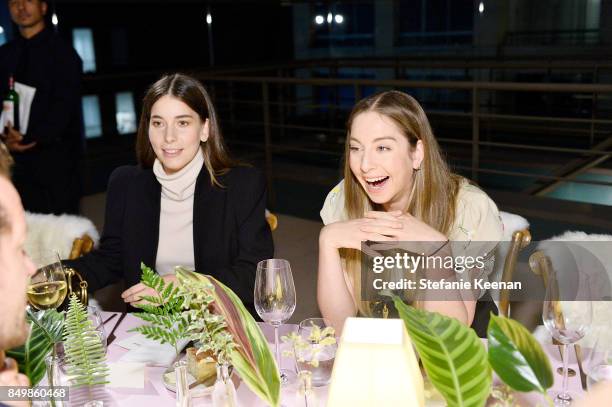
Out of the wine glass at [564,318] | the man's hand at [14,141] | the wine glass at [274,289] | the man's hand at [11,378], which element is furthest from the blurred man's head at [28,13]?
the wine glass at [564,318]

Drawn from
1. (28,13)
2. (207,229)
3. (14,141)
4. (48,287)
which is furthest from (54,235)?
(28,13)

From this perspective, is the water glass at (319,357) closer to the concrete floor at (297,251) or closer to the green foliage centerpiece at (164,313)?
the green foliage centerpiece at (164,313)

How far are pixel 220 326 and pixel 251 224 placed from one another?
3.57 feet

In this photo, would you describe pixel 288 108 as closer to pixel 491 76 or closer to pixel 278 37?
pixel 278 37

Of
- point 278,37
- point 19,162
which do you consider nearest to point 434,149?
point 19,162

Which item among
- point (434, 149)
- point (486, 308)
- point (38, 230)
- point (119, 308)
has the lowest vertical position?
point (119, 308)

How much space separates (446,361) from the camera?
88 centimetres

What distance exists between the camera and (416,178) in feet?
6.11

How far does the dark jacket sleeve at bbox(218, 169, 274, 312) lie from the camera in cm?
209

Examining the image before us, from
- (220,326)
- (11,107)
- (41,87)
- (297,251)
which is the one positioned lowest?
(297,251)

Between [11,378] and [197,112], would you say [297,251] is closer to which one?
[197,112]

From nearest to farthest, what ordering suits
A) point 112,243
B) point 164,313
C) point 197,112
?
point 164,313 < point 197,112 < point 112,243

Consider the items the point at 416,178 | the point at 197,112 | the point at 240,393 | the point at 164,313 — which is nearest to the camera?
the point at 164,313

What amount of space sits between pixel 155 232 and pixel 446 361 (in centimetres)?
146
